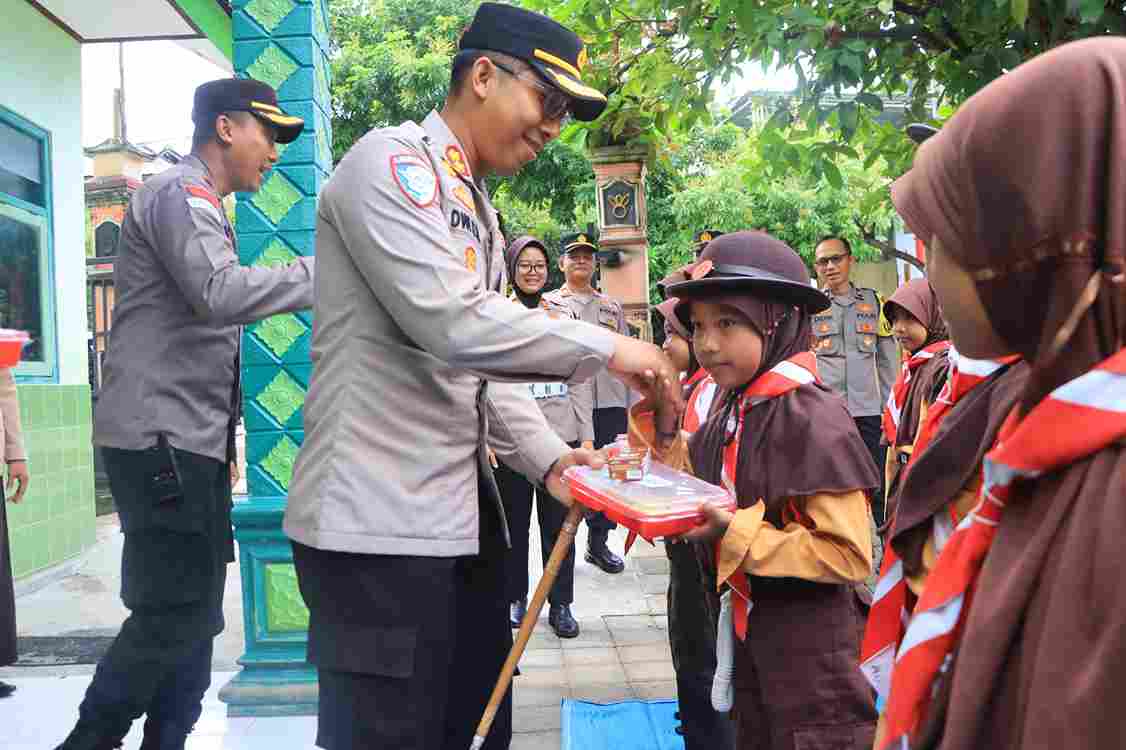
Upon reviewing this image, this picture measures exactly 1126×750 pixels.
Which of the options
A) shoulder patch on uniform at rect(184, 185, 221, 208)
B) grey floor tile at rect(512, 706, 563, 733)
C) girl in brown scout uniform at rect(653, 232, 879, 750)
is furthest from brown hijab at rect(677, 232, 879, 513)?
grey floor tile at rect(512, 706, 563, 733)

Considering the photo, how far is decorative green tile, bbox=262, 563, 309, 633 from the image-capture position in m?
3.92

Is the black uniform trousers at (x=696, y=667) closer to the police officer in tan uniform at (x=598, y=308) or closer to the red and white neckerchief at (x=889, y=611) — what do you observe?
the red and white neckerchief at (x=889, y=611)

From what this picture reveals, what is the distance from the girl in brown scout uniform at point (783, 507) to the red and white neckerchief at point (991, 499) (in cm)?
89

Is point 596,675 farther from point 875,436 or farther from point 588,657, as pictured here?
point 875,436

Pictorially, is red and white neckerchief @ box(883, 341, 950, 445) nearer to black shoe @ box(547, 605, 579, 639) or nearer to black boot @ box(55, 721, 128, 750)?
black shoe @ box(547, 605, 579, 639)

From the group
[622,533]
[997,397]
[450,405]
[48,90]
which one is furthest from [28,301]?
[997,397]

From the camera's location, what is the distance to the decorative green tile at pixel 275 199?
393cm

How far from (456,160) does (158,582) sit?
1667mm

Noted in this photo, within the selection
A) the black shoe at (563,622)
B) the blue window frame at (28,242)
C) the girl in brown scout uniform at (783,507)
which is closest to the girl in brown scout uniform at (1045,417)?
the girl in brown scout uniform at (783,507)

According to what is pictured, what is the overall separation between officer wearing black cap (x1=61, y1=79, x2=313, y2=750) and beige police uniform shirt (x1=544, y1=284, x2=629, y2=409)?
3.31 meters

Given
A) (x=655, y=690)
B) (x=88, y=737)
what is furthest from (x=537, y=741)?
(x=88, y=737)

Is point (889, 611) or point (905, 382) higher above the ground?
point (905, 382)

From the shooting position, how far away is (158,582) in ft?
9.20

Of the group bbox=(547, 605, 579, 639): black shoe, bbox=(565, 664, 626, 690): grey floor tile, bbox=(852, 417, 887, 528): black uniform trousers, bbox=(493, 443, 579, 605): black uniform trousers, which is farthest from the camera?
bbox=(852, 417, 887, 528): black uniform trousers
